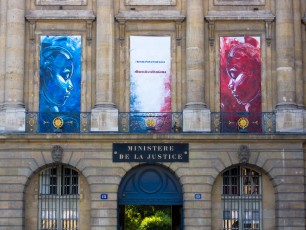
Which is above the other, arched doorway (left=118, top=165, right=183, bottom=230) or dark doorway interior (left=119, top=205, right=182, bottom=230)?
arched doorway (left=118, top=165, right=183, bottom=230)

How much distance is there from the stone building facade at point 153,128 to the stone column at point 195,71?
0.04 meters

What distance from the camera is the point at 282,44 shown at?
1104 inches

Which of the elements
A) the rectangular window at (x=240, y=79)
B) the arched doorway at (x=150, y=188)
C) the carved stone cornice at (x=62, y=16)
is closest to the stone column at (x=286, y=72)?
the rectangular window at (x=240, y=79)

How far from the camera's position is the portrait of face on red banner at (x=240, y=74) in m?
28.4

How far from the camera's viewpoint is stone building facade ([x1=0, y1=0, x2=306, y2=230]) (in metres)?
27.1

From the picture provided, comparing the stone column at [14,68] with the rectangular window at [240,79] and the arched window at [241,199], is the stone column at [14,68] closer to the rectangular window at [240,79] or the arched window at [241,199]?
the rectangular window at [240,79]

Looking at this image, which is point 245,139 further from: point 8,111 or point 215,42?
point 8,111

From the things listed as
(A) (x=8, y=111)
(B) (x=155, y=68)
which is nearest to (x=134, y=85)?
(B) (x=155, y=68)

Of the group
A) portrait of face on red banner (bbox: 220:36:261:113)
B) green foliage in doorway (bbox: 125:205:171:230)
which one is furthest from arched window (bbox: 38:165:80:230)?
green foliage in doorway (bbox: 125:205:171:230)

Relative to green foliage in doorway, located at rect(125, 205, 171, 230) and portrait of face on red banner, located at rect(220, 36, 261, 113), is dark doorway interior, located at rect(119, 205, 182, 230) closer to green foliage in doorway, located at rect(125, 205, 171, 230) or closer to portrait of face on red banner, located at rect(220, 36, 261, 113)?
green foliage in doorway, located at rect(125, 205, 171, 230)

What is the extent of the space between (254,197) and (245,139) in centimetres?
234

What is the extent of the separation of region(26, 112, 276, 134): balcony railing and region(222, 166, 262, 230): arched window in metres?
1.65

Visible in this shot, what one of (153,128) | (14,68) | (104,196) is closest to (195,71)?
(153,128)

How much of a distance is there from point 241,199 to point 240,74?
4839 mm
